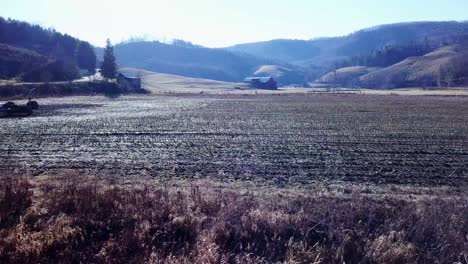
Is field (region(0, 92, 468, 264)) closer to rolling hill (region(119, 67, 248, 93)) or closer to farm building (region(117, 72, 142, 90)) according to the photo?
farm building (region(117, 72, 142, 90))

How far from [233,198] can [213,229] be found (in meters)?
2.28

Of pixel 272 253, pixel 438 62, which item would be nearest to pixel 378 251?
pixel 272 253

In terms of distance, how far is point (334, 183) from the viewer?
42.2 feet

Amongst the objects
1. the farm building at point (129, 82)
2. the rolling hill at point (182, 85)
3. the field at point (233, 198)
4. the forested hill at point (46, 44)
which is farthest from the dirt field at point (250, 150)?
the forested hill at point (46, 44)

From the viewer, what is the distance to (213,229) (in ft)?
25.2

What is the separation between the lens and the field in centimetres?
711

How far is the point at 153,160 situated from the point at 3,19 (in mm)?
120140

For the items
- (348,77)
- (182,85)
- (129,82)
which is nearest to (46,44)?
(182,85)

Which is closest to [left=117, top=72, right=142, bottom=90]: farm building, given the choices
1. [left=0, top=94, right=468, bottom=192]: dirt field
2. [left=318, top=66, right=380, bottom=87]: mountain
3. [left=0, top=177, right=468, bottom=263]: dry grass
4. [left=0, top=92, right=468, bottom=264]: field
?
[left=0, top=94, right=468, bottom=192]: dirt field

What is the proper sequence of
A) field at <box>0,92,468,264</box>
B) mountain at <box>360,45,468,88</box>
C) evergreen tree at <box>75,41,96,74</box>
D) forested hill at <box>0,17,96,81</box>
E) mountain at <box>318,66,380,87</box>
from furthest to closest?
mountain at <box>318,66,380,87</box> < mountain at <box>360,45,468,88</box> < evergreen tree at <box>75,41,96,74</box> < forested hill at <box>0,17,96,81</box> < field at <box>0,92,468,264</box>

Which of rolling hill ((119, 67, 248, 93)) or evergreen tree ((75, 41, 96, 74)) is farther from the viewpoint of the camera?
evergreen tree ((75, 41, 96, 74))

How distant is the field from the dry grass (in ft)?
0.09

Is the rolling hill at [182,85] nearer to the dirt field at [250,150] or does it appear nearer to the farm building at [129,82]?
the farm building at [129,82]

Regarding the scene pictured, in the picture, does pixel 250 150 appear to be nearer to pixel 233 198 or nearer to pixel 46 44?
pixel 233 198
